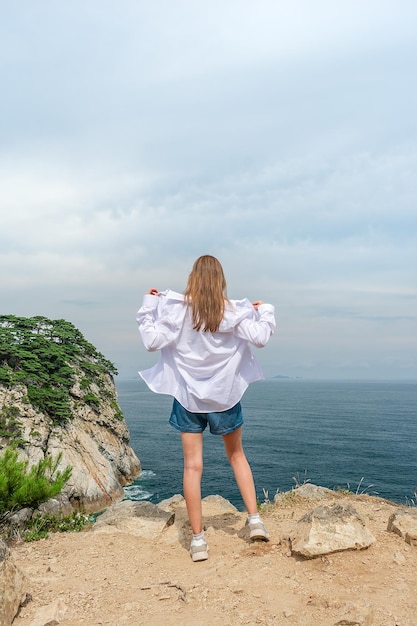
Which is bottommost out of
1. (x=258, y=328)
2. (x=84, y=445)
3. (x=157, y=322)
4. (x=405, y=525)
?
(x=84, y=445)

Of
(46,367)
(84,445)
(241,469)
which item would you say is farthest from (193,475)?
(46,367)

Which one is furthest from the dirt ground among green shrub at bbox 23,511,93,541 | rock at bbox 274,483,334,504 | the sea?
the sea

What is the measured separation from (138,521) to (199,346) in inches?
106

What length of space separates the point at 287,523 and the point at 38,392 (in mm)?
26006

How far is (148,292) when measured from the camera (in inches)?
182

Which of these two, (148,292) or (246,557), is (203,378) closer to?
(148,292)

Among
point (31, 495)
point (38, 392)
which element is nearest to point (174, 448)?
point (38, 392)

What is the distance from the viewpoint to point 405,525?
189 inches

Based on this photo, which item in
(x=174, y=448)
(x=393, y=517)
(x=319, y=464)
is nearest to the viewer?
(x=393, y=517)

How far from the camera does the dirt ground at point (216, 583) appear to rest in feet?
10.7

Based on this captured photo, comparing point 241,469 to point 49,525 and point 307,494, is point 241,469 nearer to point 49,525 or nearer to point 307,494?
point 49,525

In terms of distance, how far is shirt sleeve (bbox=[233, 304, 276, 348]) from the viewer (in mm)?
4379

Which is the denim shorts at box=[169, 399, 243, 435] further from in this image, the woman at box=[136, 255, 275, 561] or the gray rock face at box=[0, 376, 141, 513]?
the gray rock face at box=[0, 376, 141, 513]

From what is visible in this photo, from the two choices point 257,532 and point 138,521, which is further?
point 138,521
